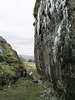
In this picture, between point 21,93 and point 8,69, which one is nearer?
point 21,93

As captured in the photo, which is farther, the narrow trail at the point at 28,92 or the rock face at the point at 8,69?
the rock face at the point at 8,69

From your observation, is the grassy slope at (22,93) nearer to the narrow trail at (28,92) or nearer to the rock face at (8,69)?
the narrow trail at (28,92)

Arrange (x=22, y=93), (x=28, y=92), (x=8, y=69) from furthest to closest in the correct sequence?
(x=8, y=69) < (x=28, y=92) < (x=22, y=93)

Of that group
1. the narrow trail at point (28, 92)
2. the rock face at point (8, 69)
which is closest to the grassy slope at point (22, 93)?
the narrow trail at point (28, 92)

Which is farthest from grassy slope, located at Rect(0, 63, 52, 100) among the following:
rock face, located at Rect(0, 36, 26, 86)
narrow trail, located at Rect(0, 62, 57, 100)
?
rock face, located at Rect(0, 36, 26, 86)

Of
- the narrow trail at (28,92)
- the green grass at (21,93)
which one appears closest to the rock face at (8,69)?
the narrow trail at (28,92)

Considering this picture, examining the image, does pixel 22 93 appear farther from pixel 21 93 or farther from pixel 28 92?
pixel 28 92

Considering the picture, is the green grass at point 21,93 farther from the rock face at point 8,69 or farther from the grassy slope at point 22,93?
the rock face at point 8,69

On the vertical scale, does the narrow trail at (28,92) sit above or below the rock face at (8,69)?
below

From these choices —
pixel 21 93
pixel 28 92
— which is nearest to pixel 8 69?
pixel 21 93

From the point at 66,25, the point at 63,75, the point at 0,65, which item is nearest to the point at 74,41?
the point at 66,25

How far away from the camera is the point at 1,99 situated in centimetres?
1291

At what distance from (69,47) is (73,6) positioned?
3.03 metres

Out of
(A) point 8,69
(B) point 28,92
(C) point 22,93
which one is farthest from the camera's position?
(A) point 8,69
